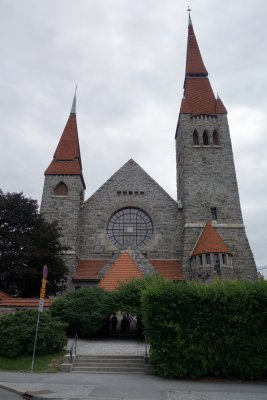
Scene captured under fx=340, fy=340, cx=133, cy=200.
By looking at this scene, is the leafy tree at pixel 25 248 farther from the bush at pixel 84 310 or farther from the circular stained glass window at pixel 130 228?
the circular stained glass window at pixel 130 228

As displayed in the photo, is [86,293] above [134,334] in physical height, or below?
above

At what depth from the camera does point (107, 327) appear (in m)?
16.4

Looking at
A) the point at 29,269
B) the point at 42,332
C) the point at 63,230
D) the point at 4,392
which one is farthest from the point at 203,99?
the point at 4,392

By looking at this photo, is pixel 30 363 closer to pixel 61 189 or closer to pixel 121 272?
pixel 121 272

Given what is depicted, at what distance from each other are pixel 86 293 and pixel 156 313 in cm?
551

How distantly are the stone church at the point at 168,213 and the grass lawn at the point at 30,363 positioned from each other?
36.4 feet

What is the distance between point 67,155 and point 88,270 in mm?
10526

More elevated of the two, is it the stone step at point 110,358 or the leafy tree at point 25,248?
the leafy tree at point 25,248

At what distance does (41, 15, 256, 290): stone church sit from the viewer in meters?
23.8

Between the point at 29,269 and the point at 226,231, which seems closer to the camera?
the point at 29,269

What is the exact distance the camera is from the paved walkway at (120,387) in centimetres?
763

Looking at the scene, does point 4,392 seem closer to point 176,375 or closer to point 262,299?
point 176,375

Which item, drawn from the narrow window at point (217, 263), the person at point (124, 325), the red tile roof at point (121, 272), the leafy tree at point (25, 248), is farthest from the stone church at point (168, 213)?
the person at point (124, 325)

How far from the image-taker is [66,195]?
1064 inches
